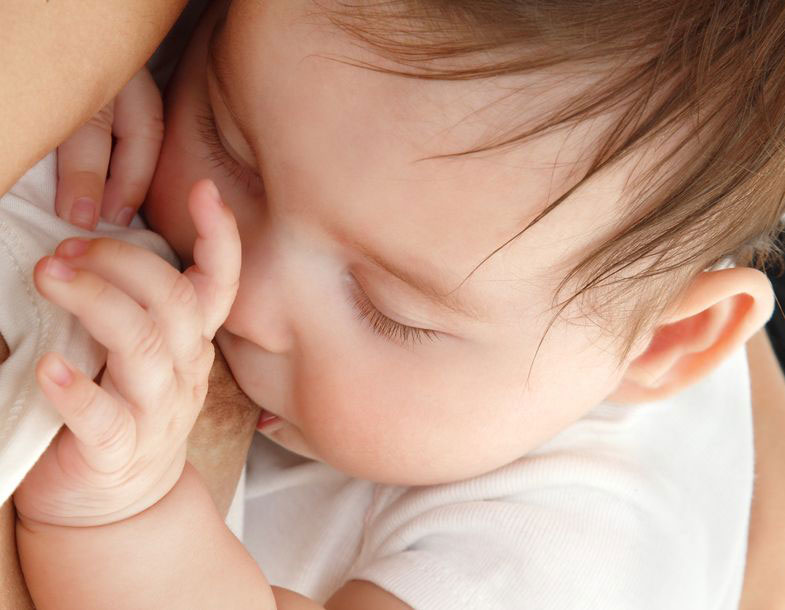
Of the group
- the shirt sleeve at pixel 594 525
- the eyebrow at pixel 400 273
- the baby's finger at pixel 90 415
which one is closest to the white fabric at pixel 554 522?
the shirt sleeve at pixel 594 525

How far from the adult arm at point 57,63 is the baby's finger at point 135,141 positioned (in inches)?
10.6

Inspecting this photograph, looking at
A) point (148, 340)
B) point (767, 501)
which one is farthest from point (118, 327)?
point (767, 501)

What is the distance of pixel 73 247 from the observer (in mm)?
693

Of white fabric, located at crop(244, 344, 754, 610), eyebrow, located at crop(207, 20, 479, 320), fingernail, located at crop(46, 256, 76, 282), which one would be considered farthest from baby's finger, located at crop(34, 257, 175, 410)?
white fabric, located at crop(244, 344, 754, 610)

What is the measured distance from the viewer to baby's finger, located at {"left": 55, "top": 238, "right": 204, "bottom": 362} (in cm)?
70

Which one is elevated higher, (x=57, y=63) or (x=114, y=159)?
(x=57, y=63)

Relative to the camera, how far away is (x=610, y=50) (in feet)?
2.53

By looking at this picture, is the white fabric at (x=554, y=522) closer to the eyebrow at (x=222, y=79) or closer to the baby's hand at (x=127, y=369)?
the baby's hand at (x=127, y=369)

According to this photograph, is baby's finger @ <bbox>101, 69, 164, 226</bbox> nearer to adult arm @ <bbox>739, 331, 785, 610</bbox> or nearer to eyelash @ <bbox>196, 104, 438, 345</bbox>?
eyelash @ <bbox>196, 104, 438, 345</bbox>

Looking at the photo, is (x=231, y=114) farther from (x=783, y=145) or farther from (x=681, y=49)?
(x=783, y=145)

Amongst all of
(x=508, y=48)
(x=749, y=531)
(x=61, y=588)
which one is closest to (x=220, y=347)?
(x=61, y=588)

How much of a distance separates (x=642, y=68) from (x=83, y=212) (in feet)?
1.62

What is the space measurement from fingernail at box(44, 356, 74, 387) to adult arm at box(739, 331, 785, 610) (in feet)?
3.66

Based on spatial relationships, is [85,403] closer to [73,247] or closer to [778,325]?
[73,247]
